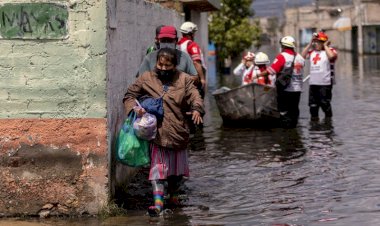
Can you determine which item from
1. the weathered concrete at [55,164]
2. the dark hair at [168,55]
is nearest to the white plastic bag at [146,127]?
Answer: the weathered concrete at [55,164]

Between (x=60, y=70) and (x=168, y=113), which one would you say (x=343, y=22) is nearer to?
(x=168, y=113)

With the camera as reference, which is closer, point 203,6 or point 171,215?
point 171,215

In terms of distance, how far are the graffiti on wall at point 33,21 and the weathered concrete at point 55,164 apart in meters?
0.78

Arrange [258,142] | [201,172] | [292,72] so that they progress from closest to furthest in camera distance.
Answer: [201,172]
[258,142]
[292,72]

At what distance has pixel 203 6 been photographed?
23109mm

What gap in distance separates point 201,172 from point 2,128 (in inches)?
122

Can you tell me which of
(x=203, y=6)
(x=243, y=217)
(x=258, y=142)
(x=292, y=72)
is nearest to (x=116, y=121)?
(x=243, y=217)

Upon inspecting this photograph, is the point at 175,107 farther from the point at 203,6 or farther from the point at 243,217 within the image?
the point at 203,6

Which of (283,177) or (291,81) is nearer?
(283,177)

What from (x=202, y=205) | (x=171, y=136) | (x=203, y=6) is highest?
(x=203, y=6)

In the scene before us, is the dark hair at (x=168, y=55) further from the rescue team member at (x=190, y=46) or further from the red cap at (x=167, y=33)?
the rescue team member at (x=190, y=46)

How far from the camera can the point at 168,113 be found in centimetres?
791

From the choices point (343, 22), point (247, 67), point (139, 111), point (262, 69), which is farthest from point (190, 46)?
point (343, 22)

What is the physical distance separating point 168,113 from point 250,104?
6666mm
